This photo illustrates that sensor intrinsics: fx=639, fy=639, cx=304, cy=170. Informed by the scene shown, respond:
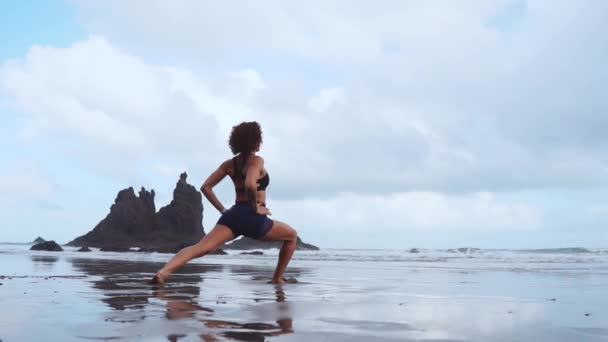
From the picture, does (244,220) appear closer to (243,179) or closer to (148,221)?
(243,179)

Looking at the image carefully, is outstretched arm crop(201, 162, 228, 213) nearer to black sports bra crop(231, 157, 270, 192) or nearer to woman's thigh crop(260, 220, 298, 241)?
black sports bra crop(231, 157, 270, 192)

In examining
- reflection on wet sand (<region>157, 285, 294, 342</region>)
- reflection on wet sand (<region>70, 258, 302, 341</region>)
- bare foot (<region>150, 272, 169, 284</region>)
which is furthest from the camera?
bare foot (<region>150, 272, 169, 284</region>)

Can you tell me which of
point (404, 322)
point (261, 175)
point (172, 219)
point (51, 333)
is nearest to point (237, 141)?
point (261, 175)

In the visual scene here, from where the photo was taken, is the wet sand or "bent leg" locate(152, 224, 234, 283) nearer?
the wet sand

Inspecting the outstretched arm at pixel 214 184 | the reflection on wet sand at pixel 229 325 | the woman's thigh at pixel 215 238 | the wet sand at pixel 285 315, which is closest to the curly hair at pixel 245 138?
the outstretched arm at pixel 214 184

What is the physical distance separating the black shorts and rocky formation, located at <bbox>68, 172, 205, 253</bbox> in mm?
60728

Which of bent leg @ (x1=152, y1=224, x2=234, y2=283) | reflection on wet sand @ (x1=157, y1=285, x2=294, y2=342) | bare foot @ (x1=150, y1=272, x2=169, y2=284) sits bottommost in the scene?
reflection on wet sand @ (x1=157, y1=285, x2=294, y2=342)

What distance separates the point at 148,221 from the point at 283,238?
215ft

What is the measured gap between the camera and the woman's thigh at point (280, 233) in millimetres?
7292

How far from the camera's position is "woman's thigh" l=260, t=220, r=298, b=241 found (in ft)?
23.9

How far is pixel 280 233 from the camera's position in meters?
7.50

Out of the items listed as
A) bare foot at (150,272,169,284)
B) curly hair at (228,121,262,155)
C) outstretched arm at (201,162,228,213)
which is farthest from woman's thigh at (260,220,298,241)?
bare foot at (150,272,169,284)

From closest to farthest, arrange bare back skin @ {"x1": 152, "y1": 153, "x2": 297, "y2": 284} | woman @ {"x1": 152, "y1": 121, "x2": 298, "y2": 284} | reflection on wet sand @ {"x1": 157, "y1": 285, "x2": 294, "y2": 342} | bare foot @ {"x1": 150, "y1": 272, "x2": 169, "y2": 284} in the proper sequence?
1. reflection on wet sand @ {"x1": 157, "y1": 285, "x2": 294, "y2": 342}
2. bare back skin @ {"x1": 152, "y1": 153, "x2": 297, "y2": 284}
3. woman @ {"x1": 152, "y1": 121, "x2": 298, "y2": 284}
4. bare foot @ {"x1": 150, "y1": 272, "x2": 169, "y2": 284}

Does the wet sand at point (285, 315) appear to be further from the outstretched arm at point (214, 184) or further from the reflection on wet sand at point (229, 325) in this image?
the outstretched arm at point (214, 184)
